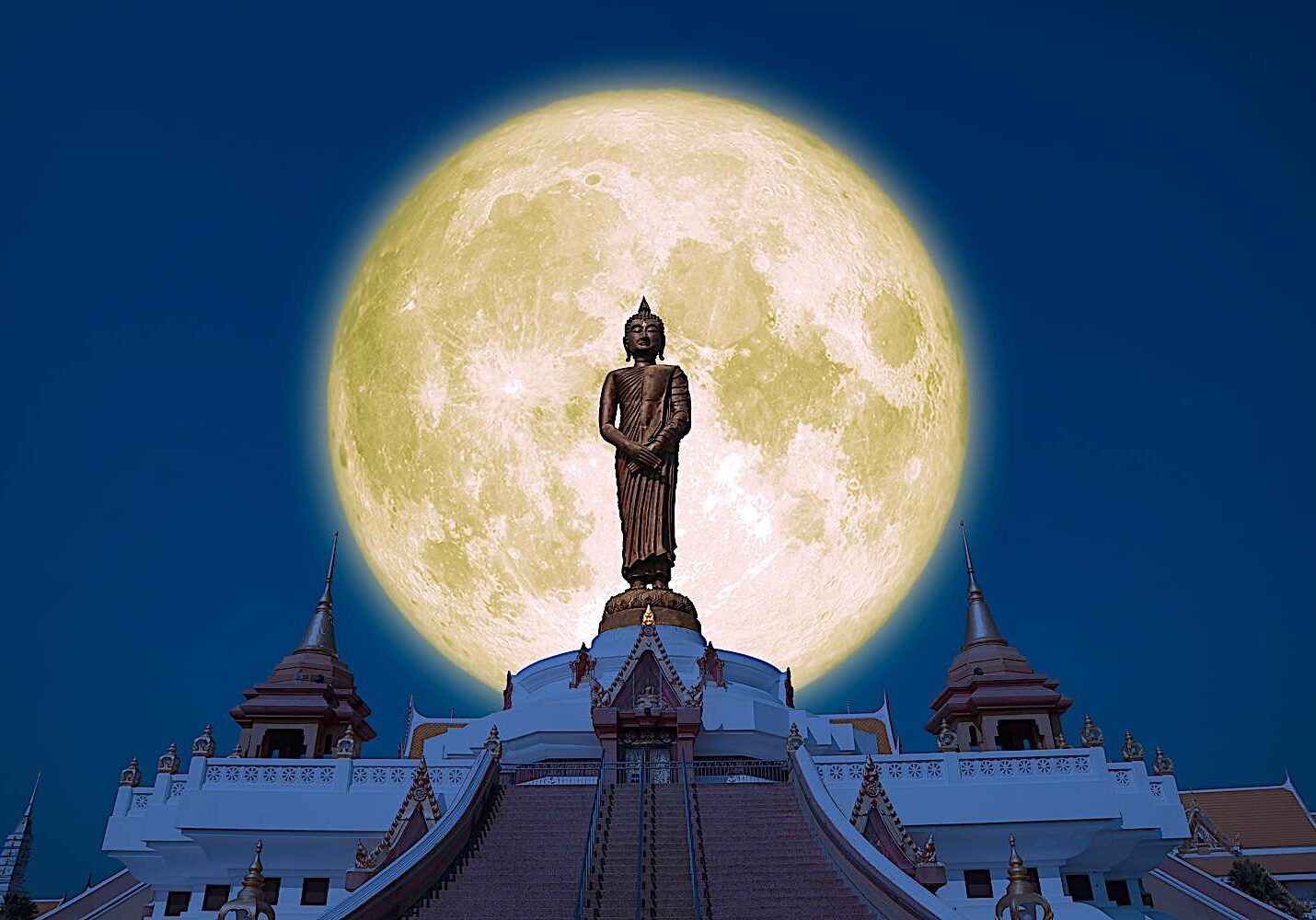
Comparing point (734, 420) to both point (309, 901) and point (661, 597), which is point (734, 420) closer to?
point (661, 597)

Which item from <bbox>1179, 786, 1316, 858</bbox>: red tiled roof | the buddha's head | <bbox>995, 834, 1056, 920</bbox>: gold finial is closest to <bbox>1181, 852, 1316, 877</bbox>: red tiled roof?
<bbox>1179, 786, 1316, 858</bbox>: red tiled roof

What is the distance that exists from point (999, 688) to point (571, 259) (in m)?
20.4

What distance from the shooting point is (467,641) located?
130 ft

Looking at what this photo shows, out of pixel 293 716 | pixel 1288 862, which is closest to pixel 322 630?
pixel 293 716

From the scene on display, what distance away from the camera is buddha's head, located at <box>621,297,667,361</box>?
34.7m

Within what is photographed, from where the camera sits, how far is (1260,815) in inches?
1683

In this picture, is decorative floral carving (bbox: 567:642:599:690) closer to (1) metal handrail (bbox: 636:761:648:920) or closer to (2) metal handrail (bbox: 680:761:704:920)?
(1) metal handrail (bbox: 636:761:648:920)

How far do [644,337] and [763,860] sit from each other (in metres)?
20.5

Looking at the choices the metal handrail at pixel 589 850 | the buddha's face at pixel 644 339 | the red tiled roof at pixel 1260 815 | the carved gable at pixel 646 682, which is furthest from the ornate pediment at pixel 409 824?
the red tiled roof at pixel 1260 815

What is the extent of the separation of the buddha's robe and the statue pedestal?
1.10 metres

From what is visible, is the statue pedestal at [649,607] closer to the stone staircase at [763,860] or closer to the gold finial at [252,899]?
the stone staircase at [763,860]

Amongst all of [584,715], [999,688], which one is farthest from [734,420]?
[584,715]

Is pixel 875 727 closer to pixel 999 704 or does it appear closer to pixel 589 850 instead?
pixel 999 704

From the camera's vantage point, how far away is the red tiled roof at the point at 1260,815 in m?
41.3
